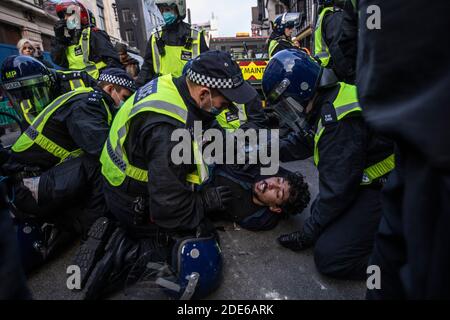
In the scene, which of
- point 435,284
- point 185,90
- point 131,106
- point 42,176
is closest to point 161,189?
point 131,106

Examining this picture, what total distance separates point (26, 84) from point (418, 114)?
104 inches

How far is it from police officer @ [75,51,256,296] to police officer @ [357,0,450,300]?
1128 millimetres

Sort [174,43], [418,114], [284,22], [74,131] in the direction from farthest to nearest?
1. [284,22]
2. [174,43]
3. [74,131]
4. [418,114]

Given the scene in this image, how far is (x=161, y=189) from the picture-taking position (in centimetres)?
156

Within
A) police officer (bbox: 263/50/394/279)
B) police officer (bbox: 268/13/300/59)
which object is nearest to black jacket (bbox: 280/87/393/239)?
police officer (bbox: 263/50/394/279)

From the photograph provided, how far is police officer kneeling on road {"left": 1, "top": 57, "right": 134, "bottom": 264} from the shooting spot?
2.00 m

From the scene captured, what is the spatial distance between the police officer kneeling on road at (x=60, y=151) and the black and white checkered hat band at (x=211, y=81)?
847 millimetres

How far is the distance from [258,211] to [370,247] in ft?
2.92

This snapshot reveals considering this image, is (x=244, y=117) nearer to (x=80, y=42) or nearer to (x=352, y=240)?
(x=352, y=240)

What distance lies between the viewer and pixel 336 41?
267 cm

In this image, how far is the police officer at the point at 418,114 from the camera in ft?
1.45

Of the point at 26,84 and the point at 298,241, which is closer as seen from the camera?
the point at 298,241

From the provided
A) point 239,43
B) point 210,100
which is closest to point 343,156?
point 210,100
